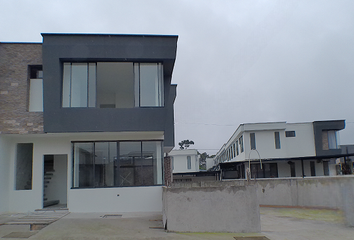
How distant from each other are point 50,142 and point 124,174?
3510 mm

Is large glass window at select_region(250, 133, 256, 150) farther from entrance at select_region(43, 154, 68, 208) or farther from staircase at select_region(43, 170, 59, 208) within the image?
staircase at select_region(43, 170, 59, 208)

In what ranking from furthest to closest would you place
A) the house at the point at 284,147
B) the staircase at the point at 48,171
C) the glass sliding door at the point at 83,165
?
1. the house at the point at 284,147
2. the staircase at the point at 48,171
3. the glass sliding door at the point at 83,165

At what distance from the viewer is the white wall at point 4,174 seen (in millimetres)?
12633

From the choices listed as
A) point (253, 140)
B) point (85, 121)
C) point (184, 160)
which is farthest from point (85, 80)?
point (184, 160)

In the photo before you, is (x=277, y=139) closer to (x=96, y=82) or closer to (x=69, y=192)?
(x=96, y=82)

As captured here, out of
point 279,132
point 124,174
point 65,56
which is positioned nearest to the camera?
point 65,56

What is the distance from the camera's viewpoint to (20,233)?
935 centimetres

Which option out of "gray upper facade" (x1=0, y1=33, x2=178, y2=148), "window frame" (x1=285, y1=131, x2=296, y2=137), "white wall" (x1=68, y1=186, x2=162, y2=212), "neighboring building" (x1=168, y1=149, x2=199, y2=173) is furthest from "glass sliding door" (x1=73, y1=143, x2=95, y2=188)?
"neighboring building" (x1=168, y1=149, x2=199, y2=173)

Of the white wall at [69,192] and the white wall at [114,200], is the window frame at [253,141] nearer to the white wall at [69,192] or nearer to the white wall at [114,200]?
the white wall at [69,192]

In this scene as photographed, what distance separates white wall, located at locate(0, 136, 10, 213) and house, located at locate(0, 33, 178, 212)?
0.13ft

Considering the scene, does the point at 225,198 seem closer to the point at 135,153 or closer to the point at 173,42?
the point at 135,153

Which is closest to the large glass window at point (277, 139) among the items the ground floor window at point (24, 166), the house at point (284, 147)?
the house at point (284, 147)

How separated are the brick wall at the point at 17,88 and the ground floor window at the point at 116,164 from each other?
2.07 meters

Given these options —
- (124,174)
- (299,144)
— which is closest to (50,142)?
(124,174)
